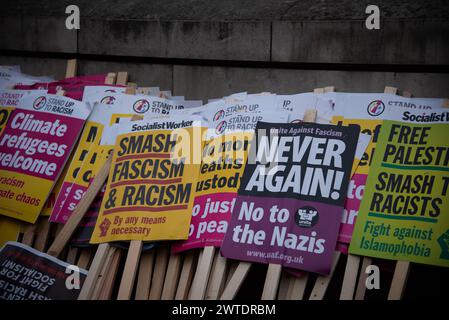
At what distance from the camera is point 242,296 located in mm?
7098

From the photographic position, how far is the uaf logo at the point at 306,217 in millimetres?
6363

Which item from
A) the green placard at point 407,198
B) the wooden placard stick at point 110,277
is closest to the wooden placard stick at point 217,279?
the wooden placard stick at point 110,277

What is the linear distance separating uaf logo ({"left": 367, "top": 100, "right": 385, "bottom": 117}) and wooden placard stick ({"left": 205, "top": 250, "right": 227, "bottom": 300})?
1.68 metres

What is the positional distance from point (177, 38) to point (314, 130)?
249 centimetres

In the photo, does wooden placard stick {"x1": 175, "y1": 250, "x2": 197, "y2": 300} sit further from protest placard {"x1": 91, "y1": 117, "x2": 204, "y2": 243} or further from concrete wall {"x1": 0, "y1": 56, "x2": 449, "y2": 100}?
concrete wall {"x1": 0, "y1": 56, "x2": 449, "y2": 100}

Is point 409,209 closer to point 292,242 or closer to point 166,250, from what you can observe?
point 292,242

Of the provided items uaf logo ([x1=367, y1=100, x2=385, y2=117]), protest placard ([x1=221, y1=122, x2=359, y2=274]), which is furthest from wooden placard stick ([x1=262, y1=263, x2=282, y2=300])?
uaf logo ([x1=367, y1=100, x2=385, y2=117])

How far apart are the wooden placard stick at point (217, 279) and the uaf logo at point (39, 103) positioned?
8.70ft

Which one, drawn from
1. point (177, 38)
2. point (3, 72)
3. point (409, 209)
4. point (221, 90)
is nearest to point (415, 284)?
point (409, 209)

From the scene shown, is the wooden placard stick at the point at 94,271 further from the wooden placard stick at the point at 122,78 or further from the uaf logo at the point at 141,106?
the wooden placard stick at the point at 122,78

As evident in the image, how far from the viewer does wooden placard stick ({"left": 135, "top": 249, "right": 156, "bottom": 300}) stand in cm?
685

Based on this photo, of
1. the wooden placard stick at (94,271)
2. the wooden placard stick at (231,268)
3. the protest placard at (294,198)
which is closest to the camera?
the protest placard at (294,198)

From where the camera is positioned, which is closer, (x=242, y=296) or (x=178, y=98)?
(x=242, y=296)

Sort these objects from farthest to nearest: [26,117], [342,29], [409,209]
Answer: [26,117], [342,29], [409,209]
